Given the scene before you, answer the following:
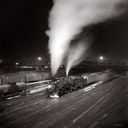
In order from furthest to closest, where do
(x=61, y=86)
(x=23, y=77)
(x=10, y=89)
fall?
(x=23, y=77) < (x=61, y=86) < (x=10, y=89)

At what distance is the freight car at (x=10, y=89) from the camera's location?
617 inches

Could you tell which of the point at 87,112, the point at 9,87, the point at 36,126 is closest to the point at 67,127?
the point at 36,126

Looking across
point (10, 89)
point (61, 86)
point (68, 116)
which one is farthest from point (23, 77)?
point (68, 116)

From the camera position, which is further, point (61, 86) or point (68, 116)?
point (61, 86)

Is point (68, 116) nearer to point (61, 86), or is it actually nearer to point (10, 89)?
point (61, 86)

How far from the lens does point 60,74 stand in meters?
32.8

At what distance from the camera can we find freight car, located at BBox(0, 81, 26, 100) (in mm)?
15680

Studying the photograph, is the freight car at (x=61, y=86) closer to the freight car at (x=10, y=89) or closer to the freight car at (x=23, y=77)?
the freight car at (x=10, y=89)

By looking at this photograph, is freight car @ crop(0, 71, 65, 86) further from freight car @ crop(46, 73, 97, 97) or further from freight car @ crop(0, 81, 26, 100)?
freight car @ crop(46, 73, 97, 97)

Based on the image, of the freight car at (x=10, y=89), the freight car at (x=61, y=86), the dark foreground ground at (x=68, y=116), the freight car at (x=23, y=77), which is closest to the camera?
the dark foreground ground at (x=68, y=116)

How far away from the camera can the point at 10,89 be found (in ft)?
54.0

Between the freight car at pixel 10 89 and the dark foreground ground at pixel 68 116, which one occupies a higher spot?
the freight car at pixel 10 89

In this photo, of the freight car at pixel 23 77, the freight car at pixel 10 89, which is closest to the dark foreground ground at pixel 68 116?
the freight car at pixel 10 89

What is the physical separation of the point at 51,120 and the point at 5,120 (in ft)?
12.9
